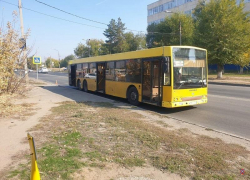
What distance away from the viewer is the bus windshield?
886cm

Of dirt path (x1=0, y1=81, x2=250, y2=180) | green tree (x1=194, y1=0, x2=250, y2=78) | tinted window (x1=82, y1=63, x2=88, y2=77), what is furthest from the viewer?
green tree (x1=194, y1=0, x2=250, y2=78)

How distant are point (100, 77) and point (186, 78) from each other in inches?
283

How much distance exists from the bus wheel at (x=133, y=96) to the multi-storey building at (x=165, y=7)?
46.5 m

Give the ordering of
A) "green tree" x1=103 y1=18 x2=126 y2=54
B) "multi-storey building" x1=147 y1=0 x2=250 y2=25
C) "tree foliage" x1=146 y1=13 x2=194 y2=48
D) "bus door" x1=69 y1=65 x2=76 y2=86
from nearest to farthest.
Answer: "bus door" x1=69 y1=65 x2=76 y2=86 → "tree foliage" x1=146 y1=13 x2=194 y2=48 → "multi-storey building" x1=147 y1=0 x2=250 y2=25 → "green tree" x1=103 y1=18 x2=126 y2=54

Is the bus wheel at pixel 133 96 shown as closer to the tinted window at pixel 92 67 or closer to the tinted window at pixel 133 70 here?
the tinted window at pixel 133 70

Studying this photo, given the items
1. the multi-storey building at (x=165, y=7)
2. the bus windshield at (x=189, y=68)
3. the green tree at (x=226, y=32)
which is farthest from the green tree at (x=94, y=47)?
the bus windshield at (x=189, y=68)

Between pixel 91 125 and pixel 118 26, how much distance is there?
59.3 meters

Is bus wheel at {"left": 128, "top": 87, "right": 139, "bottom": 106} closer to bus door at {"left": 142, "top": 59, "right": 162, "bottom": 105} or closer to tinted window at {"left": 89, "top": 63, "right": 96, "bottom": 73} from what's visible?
bus door at {"left": 142, "top": 59, "right": 162, "bottom": 105}

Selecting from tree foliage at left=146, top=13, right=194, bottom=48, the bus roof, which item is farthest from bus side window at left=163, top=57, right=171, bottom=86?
tree foliage at left=146, top=13, right=194, bottom=48

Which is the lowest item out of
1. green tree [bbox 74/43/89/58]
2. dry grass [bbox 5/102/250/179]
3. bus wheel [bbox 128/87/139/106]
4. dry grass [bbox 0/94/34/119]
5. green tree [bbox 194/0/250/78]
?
dry grass [bbox 5/102/250/179]

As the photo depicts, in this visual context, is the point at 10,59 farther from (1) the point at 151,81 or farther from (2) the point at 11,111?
(1) the point at 151,81

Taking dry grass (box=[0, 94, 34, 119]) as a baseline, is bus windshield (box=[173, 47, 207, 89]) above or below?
above

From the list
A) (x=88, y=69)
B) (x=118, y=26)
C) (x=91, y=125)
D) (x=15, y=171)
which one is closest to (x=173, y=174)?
(x=15, y=171)

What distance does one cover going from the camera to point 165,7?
60.7m
